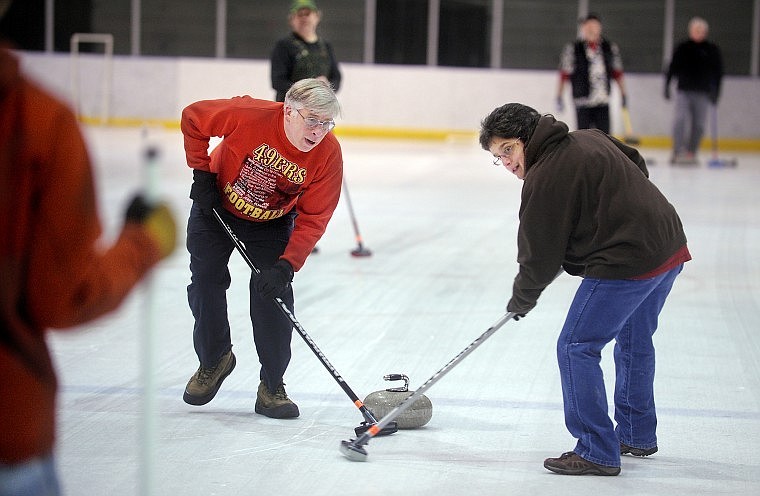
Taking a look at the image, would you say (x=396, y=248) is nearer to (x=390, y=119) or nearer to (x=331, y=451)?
(x=331, y=451)

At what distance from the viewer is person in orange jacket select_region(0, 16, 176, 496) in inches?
61.3

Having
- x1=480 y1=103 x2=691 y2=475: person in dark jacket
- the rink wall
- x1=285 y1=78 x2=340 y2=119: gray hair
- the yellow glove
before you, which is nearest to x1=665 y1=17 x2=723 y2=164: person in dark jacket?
the rink wall

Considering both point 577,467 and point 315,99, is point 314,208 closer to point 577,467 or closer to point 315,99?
point 315,99

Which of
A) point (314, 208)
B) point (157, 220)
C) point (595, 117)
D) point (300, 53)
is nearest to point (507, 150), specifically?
point (314, 208)

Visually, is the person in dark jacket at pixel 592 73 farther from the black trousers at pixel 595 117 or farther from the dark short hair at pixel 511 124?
the dark short hair at pixel 511 124

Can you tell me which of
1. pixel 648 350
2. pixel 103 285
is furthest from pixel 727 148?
pixel 103 285

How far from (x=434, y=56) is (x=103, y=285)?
52.6 feet

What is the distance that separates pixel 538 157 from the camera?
3.11m

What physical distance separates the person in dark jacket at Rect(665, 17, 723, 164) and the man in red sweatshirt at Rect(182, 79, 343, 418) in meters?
9.92

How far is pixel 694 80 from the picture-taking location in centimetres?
1319

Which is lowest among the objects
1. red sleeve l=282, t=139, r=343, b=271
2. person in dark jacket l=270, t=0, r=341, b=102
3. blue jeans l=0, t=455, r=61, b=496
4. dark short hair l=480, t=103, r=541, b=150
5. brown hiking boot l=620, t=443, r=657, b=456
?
brown hiking boot l=620, t=443, r=657, b=456

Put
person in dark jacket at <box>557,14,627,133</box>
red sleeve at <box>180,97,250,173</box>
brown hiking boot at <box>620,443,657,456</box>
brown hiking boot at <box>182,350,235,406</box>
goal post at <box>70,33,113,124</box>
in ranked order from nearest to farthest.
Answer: brown hiking boot at <box>620,443,657,456</box> → red sleeve at <box>180,97,250,173</box> → brown hiking boot at <box>182,350,235,406</box> → person in dark jacket at <box>557,14,627,133</box> → goal post at <box>70,33,113,124</box>

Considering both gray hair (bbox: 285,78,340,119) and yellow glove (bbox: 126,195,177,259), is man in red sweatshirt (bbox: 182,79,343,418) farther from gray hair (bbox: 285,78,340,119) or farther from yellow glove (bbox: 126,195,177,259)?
yellow glove (bbox: 126,195,177,259)

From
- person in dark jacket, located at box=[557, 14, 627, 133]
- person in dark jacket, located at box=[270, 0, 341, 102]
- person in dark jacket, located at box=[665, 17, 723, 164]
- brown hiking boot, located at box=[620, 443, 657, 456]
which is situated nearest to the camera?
brown hiking boot, located at box=[620, 443, 657, 456]
